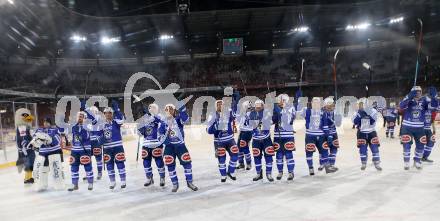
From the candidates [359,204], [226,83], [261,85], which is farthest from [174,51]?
[359,204]

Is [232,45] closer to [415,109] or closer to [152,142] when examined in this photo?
[415,109]

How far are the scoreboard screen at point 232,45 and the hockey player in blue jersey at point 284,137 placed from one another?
94.2 feet

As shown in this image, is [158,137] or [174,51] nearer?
[158,137]

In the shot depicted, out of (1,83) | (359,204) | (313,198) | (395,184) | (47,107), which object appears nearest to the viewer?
(359,204)

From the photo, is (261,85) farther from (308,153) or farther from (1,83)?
(308,153)

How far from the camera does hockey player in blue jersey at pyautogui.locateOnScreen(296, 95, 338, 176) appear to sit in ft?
29.1

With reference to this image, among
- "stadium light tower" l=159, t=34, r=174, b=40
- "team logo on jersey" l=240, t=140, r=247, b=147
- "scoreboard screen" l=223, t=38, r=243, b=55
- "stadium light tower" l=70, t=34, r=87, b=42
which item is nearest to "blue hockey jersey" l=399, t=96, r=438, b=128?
"team logo on jersey" l=240, t=140, r=247, b=147

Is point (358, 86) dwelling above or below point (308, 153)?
above

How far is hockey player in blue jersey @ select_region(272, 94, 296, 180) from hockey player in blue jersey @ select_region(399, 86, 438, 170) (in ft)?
9.88

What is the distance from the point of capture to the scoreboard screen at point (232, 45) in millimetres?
36719

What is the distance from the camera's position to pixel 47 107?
32188 mm

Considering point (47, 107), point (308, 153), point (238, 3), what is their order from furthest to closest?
point (47, 107) → point (238, 3) → point (308, 153)

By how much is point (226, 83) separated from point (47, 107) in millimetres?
17257

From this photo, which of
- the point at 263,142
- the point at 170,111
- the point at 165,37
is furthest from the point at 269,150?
the point at 165,37
